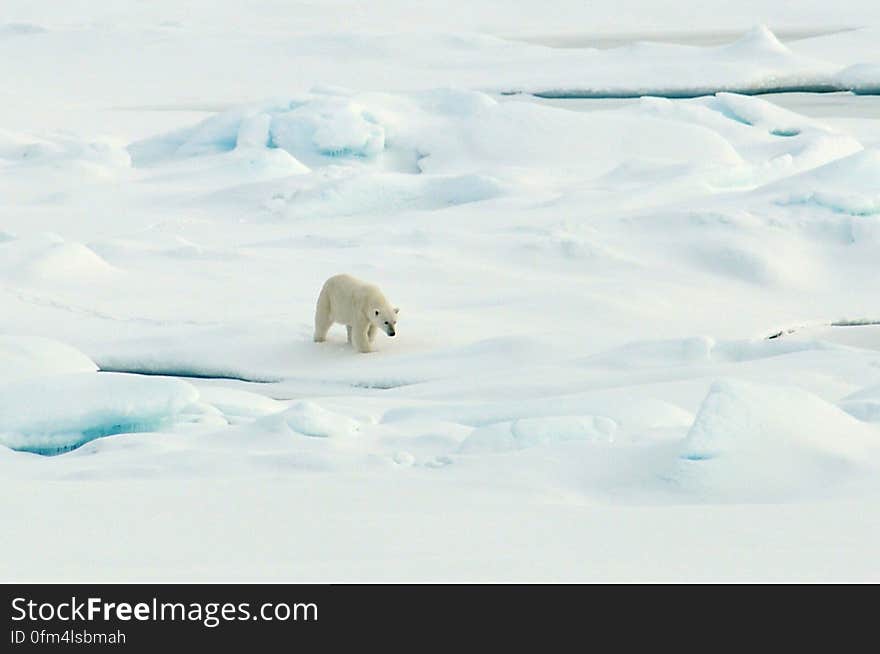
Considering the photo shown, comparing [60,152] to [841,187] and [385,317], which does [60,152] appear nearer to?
[841,187]

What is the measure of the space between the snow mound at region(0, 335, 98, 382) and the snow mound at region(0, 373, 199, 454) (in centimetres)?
72

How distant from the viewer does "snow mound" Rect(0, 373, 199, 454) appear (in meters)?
4.38

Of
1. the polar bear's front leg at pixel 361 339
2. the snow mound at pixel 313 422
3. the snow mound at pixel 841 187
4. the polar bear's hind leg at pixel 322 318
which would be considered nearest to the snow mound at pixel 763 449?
the snow mound at pixel 313 422

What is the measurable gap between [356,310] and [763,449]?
11.6ft

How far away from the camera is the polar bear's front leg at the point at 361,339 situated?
21.8ft

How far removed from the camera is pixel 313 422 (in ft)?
13.9

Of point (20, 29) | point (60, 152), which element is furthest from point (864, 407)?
point (20, 29)

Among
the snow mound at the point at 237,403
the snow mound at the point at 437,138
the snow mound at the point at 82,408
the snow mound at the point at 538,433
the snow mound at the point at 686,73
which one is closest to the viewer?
the snow mound at the point at 538,433

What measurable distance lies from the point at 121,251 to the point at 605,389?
4015mm

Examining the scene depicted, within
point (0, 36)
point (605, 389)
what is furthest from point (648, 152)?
point (0, 36)

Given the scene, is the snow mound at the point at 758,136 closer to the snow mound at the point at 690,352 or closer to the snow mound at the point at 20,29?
the snow mound at the point at 690,352

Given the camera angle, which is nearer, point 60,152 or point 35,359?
point 35,359

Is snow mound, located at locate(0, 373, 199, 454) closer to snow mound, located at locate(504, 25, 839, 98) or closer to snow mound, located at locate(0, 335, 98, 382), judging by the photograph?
snow mound, located at locate(0, 335, 98, 382)

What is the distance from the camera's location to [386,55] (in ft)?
Result: 73.6
